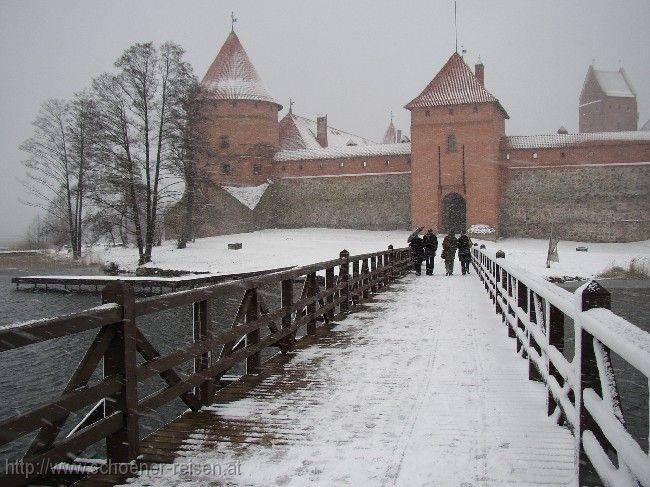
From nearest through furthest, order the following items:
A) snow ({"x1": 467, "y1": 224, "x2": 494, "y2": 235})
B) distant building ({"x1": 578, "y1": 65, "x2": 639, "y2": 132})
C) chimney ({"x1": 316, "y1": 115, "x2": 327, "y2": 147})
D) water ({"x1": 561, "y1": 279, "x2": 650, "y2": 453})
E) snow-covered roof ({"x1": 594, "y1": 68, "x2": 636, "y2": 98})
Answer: water ({"x1": 561, "y1": 279, "x2": 650, "y2": 453})
snow ({"x1": 467, "y1": 224, "x2": 494, "y2": 235})
chimney ({"x1": 316, "y1": 115, "x2": 327, "y2": 147})
distant building ({"x1": 578, "y1": 65, "x2": 639, "y2": 132})
snow-covered roof ({"x1": 594, "y1": 68, "x2": 636, "y2": 98})

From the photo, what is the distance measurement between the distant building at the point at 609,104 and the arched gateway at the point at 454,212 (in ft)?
122

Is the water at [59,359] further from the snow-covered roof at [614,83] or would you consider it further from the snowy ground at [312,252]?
the snow-covered roof at [614,83]

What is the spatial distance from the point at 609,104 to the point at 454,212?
39.5 m

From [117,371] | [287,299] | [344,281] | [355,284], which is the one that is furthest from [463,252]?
[117,371]

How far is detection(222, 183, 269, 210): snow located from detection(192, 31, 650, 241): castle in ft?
0.26

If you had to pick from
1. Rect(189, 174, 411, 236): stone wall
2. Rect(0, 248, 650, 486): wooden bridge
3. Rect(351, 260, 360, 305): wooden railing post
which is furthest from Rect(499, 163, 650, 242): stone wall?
Rect(0, 248, 650, 486): wooden bridge

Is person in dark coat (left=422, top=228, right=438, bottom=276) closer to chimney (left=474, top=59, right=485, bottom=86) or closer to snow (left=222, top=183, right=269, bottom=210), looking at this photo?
snow (left=222, top=183, right=269, bottom=210)

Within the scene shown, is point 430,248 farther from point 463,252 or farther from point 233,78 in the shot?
point 233,78

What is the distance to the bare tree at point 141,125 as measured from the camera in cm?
2678

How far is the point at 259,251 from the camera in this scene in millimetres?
31688

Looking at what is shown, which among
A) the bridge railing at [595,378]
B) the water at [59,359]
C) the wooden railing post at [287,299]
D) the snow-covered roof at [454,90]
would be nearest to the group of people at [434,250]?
the water at [59,359]

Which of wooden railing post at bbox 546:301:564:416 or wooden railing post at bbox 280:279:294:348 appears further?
wooden railing post at bbox 280:279:294:348

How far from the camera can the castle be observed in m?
35.0

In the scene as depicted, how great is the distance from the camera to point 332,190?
41.4 meters
